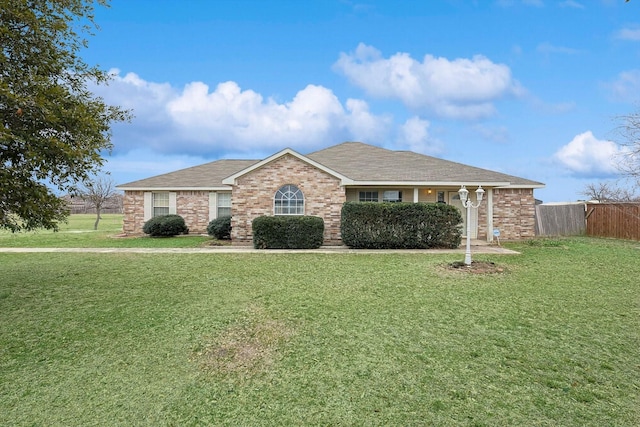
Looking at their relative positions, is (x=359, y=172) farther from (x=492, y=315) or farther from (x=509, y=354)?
(x=509, y=354)

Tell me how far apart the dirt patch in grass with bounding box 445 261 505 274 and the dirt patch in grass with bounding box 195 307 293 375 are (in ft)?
19.1

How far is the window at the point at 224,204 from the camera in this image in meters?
18.7

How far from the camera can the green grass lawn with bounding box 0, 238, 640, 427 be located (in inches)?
137

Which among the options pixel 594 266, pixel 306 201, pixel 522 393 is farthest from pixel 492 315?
pixel 306 201

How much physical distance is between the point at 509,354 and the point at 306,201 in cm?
1095

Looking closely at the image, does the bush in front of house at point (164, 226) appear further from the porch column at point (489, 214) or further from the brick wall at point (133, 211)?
the porch column at point (489, 214)

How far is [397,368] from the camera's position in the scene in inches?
166

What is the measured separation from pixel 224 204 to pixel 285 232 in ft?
20.8

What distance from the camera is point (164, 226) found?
58.1 feet

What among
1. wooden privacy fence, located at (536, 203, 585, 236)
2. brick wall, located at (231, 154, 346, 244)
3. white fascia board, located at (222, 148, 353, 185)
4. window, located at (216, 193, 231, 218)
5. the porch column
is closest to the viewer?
white fascia board, located at (222, 148, 353, 185)

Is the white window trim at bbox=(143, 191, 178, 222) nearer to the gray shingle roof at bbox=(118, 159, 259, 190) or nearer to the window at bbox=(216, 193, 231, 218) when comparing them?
the gray shingle roof at bbox=(118, 159, 259, 190)

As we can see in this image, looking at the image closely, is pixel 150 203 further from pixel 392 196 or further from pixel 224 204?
pixel 392 196

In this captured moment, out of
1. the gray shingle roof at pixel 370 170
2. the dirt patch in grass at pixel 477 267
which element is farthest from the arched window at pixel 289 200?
the dirt patch in grass at pixel 477 267

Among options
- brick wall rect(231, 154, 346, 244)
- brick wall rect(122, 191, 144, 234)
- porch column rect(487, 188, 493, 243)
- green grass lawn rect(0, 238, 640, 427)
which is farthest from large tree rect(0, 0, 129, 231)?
porch column rect(487, 188, 493, 243)
